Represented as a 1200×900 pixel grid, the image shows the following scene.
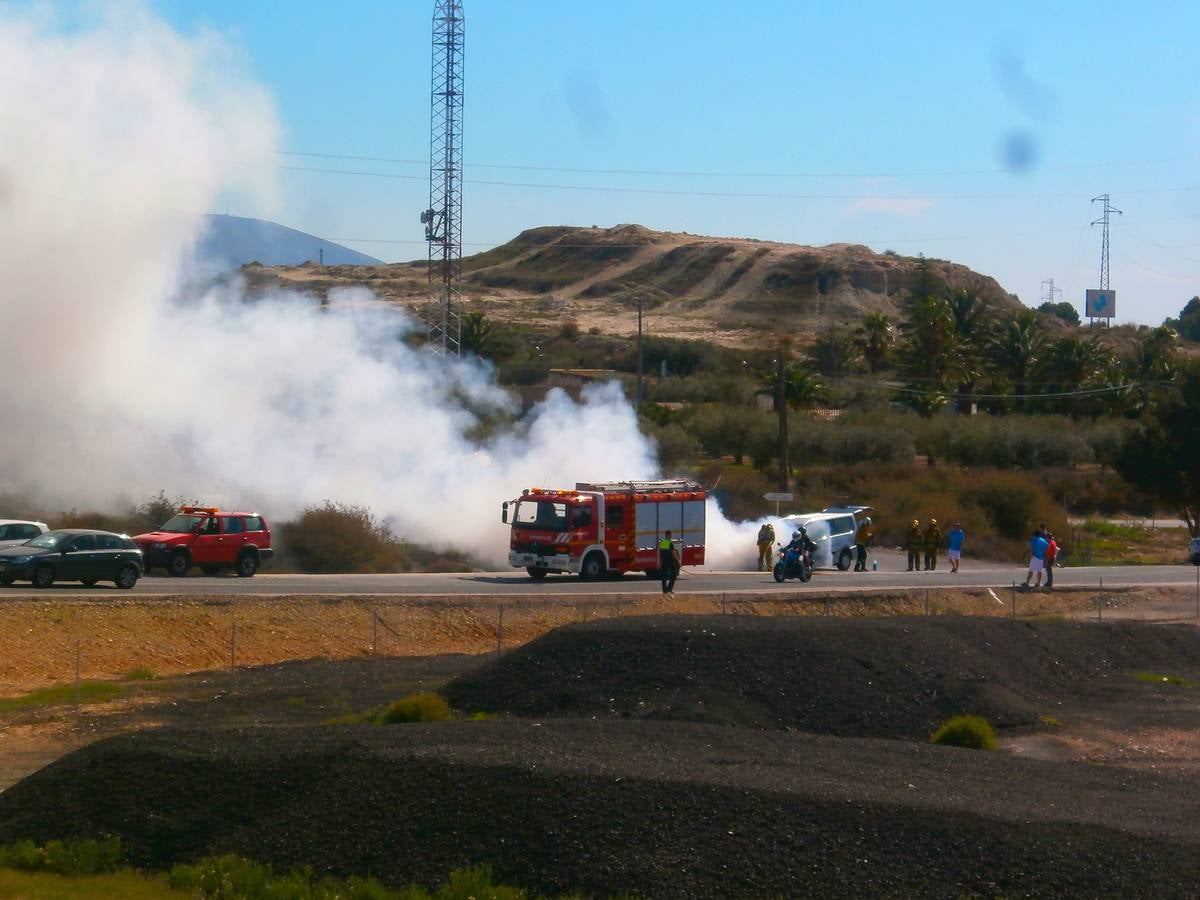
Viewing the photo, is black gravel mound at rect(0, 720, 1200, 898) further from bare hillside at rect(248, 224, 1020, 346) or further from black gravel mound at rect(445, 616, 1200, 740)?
bare hillside at rect(248, 224, 1020, 346)

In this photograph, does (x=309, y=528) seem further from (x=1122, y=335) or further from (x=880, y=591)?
(x=1122, y=335)

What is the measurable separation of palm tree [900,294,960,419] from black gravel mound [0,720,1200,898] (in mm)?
71764

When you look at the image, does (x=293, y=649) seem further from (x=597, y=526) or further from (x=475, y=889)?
(x=475, y=889)

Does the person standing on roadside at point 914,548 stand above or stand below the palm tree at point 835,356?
below

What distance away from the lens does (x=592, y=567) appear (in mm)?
41156

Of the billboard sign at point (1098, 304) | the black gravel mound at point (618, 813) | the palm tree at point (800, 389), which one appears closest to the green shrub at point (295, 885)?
the black gravel mound at point (618, 813)

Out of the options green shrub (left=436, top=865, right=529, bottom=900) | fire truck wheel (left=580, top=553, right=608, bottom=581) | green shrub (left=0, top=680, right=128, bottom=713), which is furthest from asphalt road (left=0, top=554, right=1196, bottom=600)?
green shrub (left=436, top=865, right=529, bottom=900)

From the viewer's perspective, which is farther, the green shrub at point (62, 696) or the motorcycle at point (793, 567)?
the motorcycle at point (793, 567)

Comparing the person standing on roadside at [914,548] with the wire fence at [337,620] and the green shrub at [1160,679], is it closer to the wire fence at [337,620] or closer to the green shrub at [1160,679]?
the wire fence at [337,620]

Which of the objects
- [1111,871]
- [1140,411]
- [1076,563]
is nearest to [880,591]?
[1076,563]

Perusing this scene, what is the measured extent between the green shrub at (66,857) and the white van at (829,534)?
35486mm

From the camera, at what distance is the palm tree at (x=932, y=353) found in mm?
86312

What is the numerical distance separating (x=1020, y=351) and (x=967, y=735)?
248ft

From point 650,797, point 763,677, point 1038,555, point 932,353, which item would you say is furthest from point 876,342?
point 650,797
